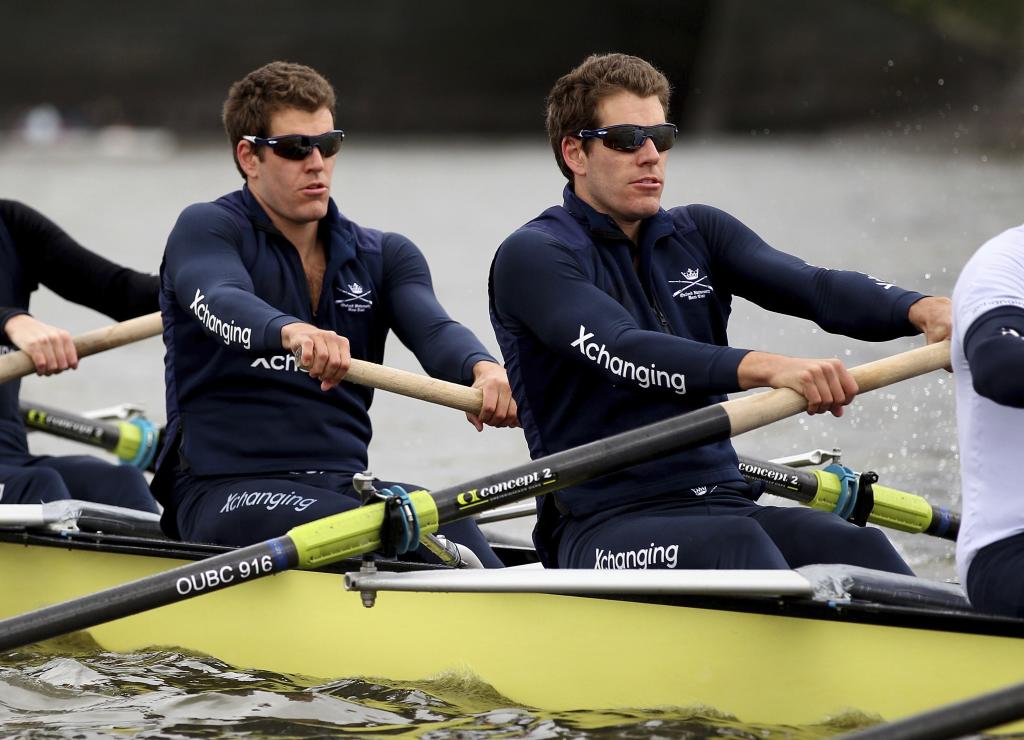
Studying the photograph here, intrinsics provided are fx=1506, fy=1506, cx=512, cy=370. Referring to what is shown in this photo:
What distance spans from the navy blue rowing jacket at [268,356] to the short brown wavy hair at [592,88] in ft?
2.87

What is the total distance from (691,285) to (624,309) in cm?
33

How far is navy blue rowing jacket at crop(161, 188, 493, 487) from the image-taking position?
4.84m

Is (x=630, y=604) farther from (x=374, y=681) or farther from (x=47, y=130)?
(x=47, y=130)

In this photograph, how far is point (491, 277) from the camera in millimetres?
4293

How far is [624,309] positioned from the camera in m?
4.06

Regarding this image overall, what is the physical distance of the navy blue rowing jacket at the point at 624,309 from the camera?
13.3 ft

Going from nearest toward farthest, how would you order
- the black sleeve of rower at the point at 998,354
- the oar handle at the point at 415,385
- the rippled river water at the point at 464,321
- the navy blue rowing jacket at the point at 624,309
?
the black sleeve of rower at the point at 998,354 < the navy blue rowing jacket at the point at 624,309 < the rippled river water at the point at 464,321 < the oar handle at the point at 415,385

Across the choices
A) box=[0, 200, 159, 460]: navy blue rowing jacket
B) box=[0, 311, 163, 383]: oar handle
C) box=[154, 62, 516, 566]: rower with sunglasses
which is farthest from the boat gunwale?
box=[0, 200, 159, 460]: navy blue rowing jacket

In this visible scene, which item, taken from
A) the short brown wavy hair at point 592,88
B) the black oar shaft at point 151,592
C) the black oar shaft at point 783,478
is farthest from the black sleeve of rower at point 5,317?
the black oar shaft at point 783,478

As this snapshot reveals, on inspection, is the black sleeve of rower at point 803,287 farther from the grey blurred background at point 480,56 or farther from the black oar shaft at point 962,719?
the grey blurred background at point 480,56

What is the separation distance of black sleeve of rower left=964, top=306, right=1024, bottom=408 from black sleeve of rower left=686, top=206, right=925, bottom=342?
891 mm

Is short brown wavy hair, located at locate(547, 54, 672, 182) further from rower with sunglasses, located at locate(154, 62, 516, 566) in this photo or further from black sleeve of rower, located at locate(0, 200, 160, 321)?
black sleeve of rower, located at locate(0, 200, 160, 321)

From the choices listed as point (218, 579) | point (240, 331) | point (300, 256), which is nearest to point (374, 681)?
point (218, 579)

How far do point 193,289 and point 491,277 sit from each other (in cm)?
99
